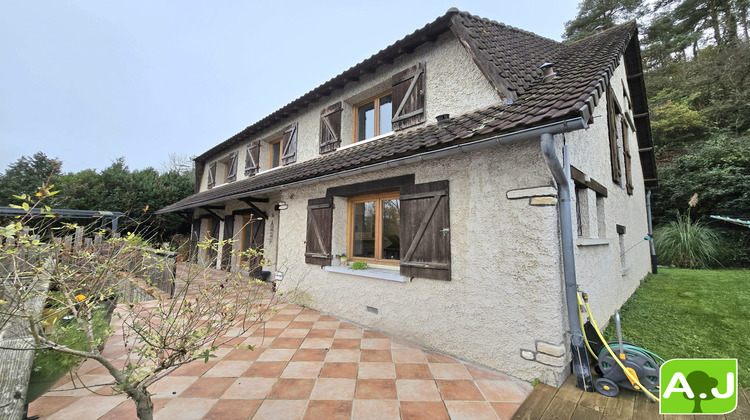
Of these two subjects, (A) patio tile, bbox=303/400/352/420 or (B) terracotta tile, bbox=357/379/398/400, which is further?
(B) terracotta tile, bbox=357/379/398/400

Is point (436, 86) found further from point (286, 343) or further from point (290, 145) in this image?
point (286, 343)

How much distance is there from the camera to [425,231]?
3867mm

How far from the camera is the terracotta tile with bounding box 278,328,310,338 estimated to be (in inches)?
164

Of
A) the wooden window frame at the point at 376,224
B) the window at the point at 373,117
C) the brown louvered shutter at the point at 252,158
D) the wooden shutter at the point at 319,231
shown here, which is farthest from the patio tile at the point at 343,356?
the brown louvered shutter at the point at 252,158

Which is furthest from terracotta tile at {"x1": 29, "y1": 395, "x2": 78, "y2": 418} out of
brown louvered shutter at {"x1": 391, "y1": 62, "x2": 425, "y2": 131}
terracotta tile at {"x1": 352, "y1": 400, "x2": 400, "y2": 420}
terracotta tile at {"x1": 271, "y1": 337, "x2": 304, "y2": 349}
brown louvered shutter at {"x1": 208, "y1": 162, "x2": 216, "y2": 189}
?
brown louvered shutter at {"x1": 208, "y1": 162, "x2": 216, "y2": 189}

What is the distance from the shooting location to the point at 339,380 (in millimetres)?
2947

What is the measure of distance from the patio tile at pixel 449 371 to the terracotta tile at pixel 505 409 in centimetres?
48

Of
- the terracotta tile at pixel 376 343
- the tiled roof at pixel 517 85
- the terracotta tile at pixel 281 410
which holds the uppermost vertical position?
the tiled roof at pixel 517 85

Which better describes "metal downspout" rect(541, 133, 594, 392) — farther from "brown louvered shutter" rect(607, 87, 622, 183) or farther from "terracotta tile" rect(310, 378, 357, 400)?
"brown louvered shutter" rect(607, 87, 622, 183)

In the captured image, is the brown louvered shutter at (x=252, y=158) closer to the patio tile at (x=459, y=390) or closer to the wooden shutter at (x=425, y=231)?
the wooden shutter at (x=425, y=231)

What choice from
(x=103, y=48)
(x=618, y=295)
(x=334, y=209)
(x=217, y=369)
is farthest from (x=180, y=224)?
(x=103, y=48)

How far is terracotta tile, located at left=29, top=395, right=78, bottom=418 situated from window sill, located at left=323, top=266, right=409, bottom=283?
3.23 metres

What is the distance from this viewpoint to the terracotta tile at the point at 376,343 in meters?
3.79

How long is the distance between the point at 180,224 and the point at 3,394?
1499 cm
